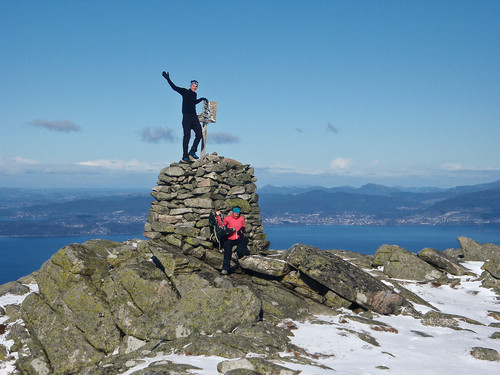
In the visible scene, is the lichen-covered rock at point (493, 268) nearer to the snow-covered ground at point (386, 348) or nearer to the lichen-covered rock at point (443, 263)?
the lichen-covered rock at point (443, 263)

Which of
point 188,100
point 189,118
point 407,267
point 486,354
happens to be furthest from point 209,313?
point 407,267

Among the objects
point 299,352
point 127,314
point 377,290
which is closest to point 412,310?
point 377,290

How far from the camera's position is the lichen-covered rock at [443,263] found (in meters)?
26.6

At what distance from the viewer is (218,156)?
23.3 metres

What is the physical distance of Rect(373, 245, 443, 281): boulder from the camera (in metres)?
25.8

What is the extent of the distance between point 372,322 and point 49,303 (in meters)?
15.4

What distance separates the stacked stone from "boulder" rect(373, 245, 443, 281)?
981 centimetres

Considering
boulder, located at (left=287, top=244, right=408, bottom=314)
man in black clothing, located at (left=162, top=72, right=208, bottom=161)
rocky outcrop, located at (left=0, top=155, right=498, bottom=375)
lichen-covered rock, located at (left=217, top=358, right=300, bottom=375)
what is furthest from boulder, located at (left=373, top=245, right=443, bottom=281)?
lichen-covered rock, located at (left=217, top=358, right=300, bottom=375)

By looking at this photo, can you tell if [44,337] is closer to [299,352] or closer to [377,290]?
[299,352]

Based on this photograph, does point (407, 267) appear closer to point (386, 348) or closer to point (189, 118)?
point (386, 348)

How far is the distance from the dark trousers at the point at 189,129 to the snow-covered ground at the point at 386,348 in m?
12.7

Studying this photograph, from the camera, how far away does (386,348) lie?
13312mm

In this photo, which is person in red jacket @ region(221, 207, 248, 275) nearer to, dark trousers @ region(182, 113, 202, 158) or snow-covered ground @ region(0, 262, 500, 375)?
snow-covered ground @ region(0, 262, 500, 375)

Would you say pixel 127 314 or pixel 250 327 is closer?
pixel 250 327
